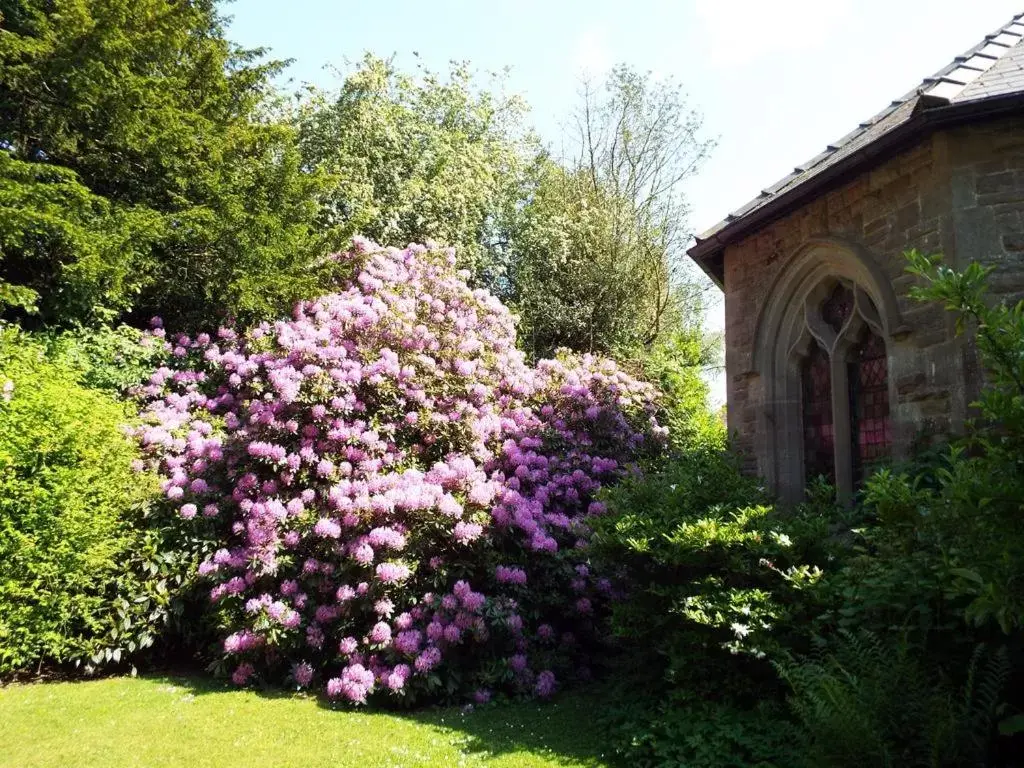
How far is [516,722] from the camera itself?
16.4 ft

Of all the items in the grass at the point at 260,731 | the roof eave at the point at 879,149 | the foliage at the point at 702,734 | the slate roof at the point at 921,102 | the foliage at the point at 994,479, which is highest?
the slate roof at the point at 921,102

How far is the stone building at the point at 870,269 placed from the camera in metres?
5.50

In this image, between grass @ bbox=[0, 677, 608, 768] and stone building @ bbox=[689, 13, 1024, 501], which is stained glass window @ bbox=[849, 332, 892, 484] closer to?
stone building @ bbox=[689, 13, 1024, 501]

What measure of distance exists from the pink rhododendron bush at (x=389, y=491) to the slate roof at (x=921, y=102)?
259 centimetres

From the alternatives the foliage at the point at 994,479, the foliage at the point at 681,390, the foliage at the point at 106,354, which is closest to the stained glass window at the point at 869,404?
the foliage at the point at 681,390

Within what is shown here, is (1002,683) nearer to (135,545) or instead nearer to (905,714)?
(905,714)

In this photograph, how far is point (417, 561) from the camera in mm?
6078

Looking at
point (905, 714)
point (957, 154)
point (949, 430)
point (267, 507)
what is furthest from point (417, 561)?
point (957, 154)

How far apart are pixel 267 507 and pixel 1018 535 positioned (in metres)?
5.63

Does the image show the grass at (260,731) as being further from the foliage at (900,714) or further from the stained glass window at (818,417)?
the stained glass window at (818,417)

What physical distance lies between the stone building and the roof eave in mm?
14

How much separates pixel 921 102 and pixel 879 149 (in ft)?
1.87

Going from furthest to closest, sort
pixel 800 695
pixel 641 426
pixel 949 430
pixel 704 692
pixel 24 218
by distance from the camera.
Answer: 1. pixel 641 426
2. pixel 24 218
3. pixel 949 430
4. pixel 704 692
5. pixel 800 695

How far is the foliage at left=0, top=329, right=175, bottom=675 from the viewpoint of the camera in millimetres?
5734
